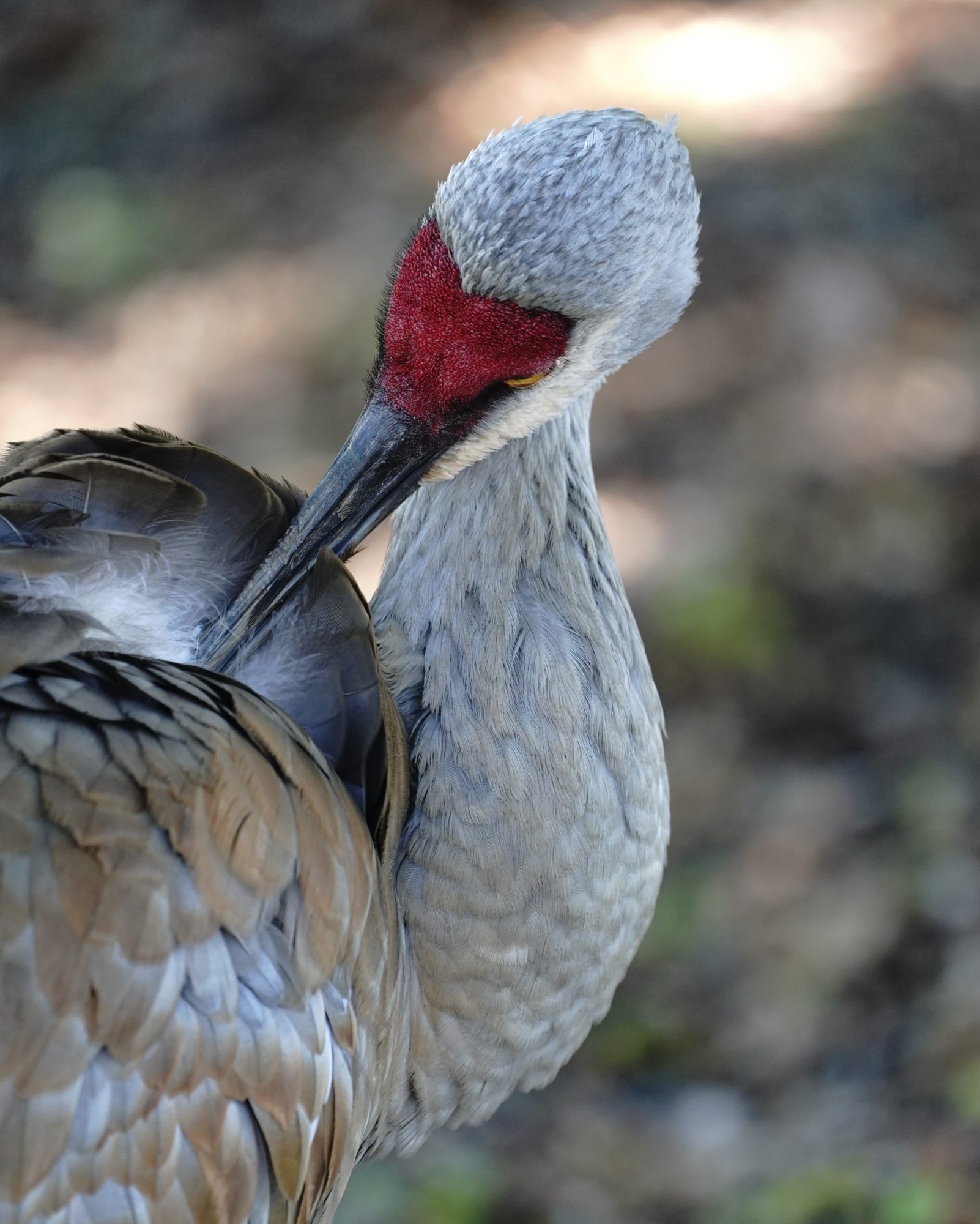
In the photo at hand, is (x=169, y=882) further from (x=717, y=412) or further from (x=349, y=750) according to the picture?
(x=717, y=412)

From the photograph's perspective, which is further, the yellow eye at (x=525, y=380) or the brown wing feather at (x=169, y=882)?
the yellow eye at (x=525, y=380)

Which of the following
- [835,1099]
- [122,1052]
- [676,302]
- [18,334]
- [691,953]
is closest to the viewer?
[122,1052]

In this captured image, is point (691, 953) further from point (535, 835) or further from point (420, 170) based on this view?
point (420, 170)

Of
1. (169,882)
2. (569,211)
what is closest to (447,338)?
(569,211)

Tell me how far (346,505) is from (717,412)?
249cm

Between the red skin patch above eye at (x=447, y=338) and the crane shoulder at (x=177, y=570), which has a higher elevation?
the red skin patch above eye at (x=447, y=338)

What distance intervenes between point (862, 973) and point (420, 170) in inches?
119

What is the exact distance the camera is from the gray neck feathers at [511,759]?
1875 millimetres

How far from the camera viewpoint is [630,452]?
4.09 meters

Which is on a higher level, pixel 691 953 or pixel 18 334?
pixel 18 334

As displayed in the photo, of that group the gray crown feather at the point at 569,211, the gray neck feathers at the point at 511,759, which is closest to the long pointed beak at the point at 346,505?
the gray neck feathers at the point at 511,759

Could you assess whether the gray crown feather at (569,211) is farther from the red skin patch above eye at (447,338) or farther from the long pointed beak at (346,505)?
the long pointed beak at (346,505)

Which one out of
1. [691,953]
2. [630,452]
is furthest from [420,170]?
[691,953]

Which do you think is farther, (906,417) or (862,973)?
(906,417)
